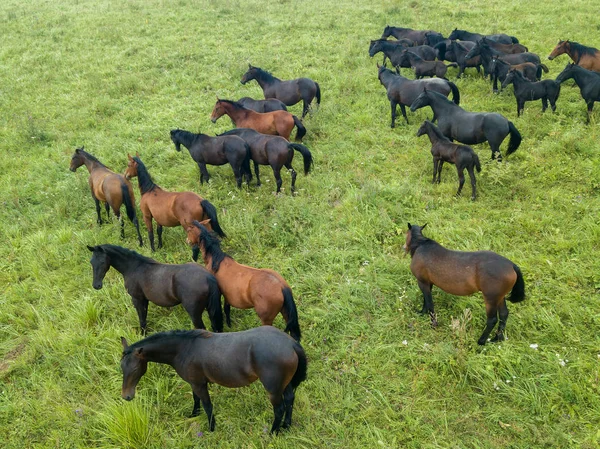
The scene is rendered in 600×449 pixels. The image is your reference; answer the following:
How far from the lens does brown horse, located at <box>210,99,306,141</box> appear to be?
8.89 m

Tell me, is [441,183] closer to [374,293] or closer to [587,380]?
[374,293]

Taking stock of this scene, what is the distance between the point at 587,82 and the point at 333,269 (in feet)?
25.6

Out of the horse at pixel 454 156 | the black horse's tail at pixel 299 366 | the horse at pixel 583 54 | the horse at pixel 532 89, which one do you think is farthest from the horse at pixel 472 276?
the horse at pixel 583 54

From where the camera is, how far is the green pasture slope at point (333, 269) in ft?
13.2

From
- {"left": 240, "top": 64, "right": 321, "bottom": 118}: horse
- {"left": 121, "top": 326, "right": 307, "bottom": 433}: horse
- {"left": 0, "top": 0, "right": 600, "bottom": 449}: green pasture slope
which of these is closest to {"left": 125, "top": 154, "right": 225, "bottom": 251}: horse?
{"left": 0, "top": 0, "right": 600, "bottom": 449}: green pasture slope

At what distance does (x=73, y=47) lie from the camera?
1619cm

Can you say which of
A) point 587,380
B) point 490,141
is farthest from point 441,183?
point 587,380

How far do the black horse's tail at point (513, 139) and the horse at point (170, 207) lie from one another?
5832mm

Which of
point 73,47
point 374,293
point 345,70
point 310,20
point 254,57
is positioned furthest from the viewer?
point 310,20

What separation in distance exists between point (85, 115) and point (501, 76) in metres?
11.7

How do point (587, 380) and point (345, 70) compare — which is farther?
point (345, 70)

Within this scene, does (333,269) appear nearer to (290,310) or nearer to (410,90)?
(290,310)

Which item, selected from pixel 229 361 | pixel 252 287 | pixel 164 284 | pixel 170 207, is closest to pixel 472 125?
pixel 252 287

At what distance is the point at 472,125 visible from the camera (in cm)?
812
